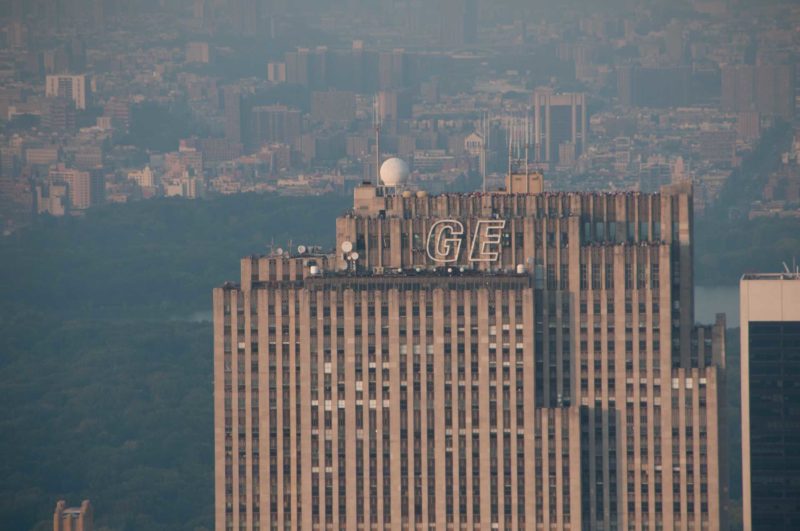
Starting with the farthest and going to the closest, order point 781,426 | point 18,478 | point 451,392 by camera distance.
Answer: point 18,478
point 781,426
point 451,392

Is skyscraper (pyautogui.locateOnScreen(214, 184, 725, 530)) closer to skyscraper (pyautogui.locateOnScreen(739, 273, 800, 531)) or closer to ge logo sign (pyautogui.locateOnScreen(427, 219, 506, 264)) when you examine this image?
ge logo sign (pyautogui.locateOnScreen(427, 219, 506, 264))

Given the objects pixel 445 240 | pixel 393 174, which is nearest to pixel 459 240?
pixel 445 240

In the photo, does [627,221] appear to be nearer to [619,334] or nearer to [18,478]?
[619,334]

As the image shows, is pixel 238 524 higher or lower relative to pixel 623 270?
lower

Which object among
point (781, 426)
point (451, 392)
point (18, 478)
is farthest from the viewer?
point (18, 478)

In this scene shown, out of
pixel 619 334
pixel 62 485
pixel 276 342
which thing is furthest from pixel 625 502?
pixel 62 485

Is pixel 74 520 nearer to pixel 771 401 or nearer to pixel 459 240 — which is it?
pixel 771 401
